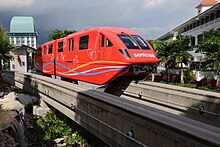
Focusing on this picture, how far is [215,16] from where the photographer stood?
1087 inches

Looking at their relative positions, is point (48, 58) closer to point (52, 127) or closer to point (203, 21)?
point (52, 127)

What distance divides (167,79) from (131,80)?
452 inches

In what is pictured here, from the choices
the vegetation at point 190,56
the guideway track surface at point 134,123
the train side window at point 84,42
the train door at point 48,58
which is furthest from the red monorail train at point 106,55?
the vegetation at point 190,56

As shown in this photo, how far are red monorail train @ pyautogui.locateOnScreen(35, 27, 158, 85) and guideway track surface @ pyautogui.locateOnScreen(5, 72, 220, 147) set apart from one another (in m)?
2.03

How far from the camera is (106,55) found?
9094 millimetres

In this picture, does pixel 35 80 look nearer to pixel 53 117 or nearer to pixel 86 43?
pixel 53 117

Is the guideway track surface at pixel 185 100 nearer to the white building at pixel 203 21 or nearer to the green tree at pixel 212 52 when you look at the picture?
the green tree at pixel 212 52

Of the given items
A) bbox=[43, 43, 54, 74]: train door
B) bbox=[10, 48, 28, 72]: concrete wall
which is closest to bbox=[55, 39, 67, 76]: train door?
bbox=[43, 43, 54, 74]: train door

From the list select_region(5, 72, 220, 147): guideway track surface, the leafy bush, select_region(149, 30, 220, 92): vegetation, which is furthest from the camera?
select_region(149, 30, 220, 92): vegetation

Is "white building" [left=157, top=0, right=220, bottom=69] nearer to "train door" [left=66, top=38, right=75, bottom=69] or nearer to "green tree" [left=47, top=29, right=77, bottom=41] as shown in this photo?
"train door" [left=66, top=38, right=75, bottom=69]

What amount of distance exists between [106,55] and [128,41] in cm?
120

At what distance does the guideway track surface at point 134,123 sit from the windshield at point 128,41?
3174 millimetres

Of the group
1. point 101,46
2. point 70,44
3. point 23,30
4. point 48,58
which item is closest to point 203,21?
point 48,58

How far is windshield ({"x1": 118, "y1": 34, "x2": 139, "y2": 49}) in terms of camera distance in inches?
351
